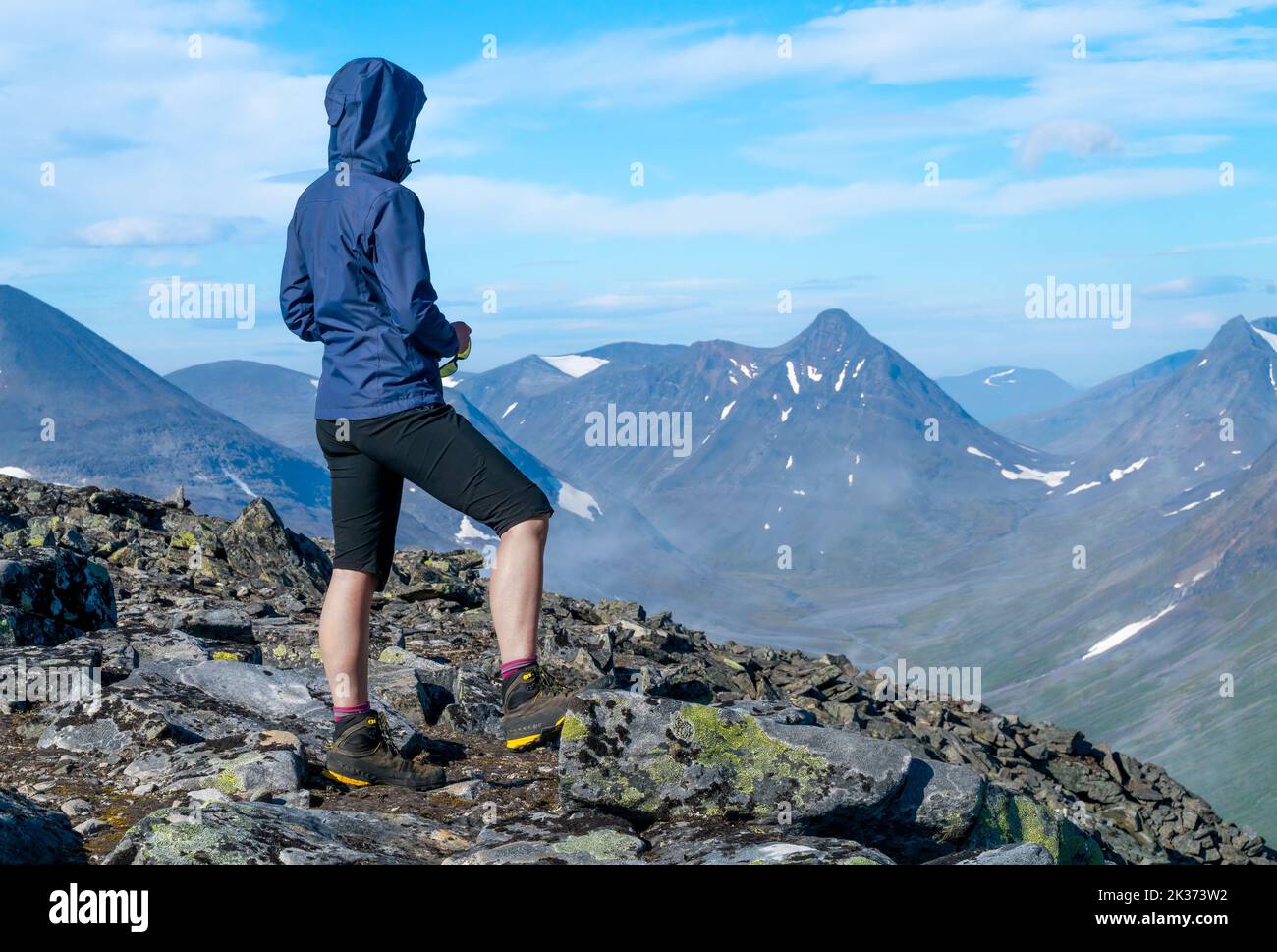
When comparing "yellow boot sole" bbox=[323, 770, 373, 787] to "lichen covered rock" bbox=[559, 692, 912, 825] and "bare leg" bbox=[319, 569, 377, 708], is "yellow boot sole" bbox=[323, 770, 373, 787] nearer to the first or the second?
"bare leg" bbox=[319, 569, 377, 708]

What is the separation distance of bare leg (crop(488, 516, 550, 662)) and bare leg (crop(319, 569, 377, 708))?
802 millimetres

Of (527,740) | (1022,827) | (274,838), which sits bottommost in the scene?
(1022,827)

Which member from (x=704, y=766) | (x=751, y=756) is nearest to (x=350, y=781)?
(x=704, y=766)

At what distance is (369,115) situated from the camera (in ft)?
24.0

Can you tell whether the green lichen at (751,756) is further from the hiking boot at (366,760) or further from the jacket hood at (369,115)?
the jacket hood at (369,115)

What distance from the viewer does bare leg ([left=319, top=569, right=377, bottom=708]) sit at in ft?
24.3

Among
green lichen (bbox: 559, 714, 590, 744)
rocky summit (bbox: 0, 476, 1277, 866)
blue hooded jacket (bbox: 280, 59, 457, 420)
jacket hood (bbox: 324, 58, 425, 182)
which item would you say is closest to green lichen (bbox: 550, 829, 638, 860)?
rocky summit (bbox: 0, 476, 1277, 866)

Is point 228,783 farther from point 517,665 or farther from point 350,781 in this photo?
point 517,665

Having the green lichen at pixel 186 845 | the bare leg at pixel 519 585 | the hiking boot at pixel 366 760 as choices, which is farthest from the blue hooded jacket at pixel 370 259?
the green lichen at pixel 186 845

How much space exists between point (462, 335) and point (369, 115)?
1442 mm

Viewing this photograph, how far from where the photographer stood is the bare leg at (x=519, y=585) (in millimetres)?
7332

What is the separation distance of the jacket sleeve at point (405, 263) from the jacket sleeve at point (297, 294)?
29.9 inches

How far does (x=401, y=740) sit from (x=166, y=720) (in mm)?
1685

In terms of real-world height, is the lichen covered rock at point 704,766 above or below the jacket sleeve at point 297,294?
below
